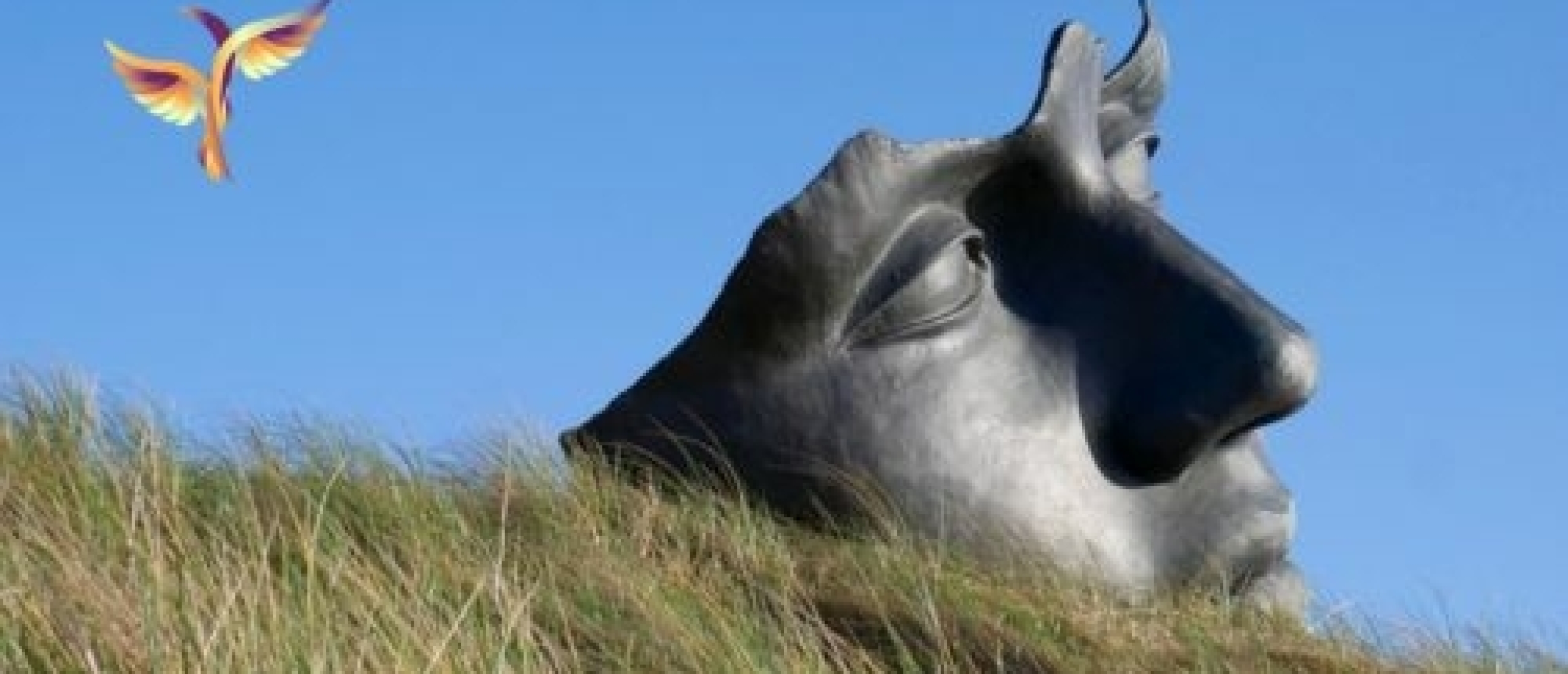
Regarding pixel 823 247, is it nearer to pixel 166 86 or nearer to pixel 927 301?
pixel 927 301

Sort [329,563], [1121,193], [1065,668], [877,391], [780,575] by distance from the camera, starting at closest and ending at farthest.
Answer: [329,563], [1065,668], [780,575], [877,391], [1121,193]

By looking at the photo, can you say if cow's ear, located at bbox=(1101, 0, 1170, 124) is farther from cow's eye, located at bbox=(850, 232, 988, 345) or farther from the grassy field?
the grassy field

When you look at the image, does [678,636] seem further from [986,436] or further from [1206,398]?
[1206,398]

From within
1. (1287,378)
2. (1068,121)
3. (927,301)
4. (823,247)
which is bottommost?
(1287,378)

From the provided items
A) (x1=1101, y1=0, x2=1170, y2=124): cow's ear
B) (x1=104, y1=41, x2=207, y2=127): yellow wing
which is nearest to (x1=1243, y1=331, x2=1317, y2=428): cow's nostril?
(x1=1101, y1=0, x2=1170, y2=124): cow's ear

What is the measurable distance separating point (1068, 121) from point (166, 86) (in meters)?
1.78

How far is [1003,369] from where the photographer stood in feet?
15.1

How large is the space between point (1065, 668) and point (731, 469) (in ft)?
2.95


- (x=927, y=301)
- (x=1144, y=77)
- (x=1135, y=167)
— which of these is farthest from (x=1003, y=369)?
(x=1144, y=77)

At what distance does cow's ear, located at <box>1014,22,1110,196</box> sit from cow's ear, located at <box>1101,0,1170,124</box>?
1.36 ft

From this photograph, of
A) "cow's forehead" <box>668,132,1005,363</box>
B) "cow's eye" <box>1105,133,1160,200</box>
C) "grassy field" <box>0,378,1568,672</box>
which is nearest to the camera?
"grassy field" <box>0,378,1568,672</box>

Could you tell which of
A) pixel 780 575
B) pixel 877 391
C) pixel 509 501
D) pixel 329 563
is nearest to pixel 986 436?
pixel 877 391

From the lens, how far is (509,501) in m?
4.49

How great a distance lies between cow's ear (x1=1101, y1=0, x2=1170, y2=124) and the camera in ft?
17.6
